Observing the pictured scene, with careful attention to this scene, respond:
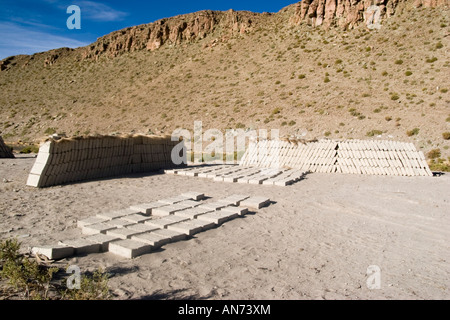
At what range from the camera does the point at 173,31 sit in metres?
49.4

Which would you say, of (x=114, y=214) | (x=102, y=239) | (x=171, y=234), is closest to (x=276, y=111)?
(x=114, y=214)

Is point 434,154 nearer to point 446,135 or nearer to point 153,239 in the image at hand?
point 446,135

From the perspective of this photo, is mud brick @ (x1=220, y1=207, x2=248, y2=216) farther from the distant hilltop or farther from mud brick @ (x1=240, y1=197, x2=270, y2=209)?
the distant hilltop

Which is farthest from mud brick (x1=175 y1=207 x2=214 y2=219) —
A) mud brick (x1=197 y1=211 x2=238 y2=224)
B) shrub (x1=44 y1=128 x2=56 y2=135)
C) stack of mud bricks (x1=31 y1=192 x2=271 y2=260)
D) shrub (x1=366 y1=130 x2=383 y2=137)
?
shrub (x1=44 y1=128 x2=56 y2=135)

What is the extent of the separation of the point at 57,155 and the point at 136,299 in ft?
27.3

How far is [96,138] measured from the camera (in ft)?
40.2

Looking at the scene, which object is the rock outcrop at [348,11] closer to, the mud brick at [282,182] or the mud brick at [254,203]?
the mud brick at [282,182]

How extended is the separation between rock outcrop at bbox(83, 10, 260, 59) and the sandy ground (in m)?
37.7

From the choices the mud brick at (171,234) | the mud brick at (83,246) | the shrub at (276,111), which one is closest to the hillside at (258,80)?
the shrub at (276,111)

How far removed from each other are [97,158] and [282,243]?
8.50 metres

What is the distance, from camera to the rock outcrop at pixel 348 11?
112ft

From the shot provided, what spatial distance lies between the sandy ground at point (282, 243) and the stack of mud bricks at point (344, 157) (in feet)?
8.15
